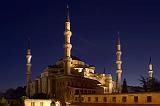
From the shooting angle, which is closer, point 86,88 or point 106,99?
point 106,99

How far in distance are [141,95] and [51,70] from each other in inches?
932

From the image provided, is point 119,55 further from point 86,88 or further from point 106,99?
point 106,99

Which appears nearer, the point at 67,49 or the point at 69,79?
the point at 67,49

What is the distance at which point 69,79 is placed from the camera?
50.0m

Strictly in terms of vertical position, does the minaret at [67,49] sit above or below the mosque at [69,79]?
above

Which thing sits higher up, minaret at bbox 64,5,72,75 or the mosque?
minaret at bbox 64,5,72,75

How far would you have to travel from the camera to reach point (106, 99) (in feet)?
127

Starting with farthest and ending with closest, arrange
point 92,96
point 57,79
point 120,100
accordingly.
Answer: point 57,79 → point 92,96 → point 120,100

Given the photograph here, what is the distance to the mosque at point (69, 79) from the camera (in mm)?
49559

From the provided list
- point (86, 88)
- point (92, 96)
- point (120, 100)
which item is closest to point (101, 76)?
point (86, 88)

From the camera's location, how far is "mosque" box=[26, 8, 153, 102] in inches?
1951

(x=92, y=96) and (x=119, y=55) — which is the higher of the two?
(x=119, y=55)

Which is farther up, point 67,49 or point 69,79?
point 67,49

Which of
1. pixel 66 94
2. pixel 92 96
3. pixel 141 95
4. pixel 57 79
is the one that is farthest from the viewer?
pixel 57 79
